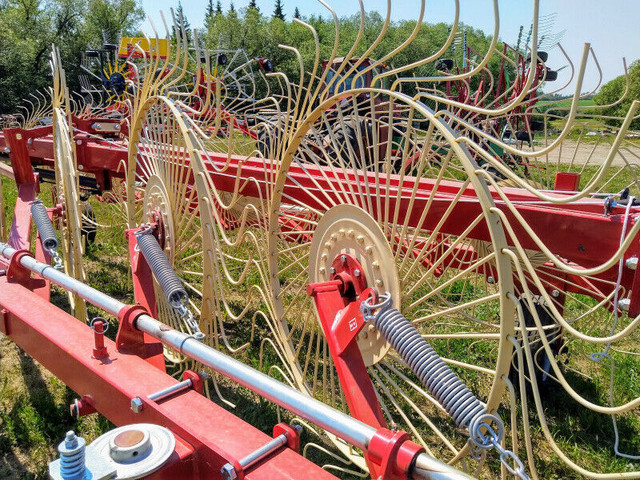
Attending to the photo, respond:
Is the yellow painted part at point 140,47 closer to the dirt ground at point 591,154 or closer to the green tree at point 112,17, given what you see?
the dirt ground at point 591,154

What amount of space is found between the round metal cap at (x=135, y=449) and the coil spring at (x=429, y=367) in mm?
573

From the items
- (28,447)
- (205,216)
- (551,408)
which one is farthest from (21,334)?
(551,408)

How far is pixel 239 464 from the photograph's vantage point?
1.12 metres

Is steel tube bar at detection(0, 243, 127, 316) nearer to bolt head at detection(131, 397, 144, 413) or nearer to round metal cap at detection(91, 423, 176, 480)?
bolt head at detection(131, 397, 144, 413)

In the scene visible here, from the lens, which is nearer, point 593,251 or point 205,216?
point 593,251

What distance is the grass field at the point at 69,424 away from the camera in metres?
2.58

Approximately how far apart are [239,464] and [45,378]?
259 centimetres

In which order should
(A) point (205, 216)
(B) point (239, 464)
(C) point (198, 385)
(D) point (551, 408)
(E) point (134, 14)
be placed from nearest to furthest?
(B) point (239, 464) → (C) point (198, 385) → (A) point (205, 216) → (D) point (551, 408) → (E) point (134, 14)

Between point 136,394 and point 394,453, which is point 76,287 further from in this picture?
point 394,453

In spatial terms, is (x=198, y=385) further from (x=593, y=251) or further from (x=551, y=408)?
(x=551, y=408)

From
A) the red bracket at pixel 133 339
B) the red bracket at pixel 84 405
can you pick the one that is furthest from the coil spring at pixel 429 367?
the red bracket at pixel 84 405

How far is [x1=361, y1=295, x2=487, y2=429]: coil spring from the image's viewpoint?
1.24m

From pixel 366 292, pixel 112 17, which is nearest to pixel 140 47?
pixel 366 292

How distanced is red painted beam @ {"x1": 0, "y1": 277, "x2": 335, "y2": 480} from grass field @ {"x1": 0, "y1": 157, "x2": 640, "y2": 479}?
0.87m
